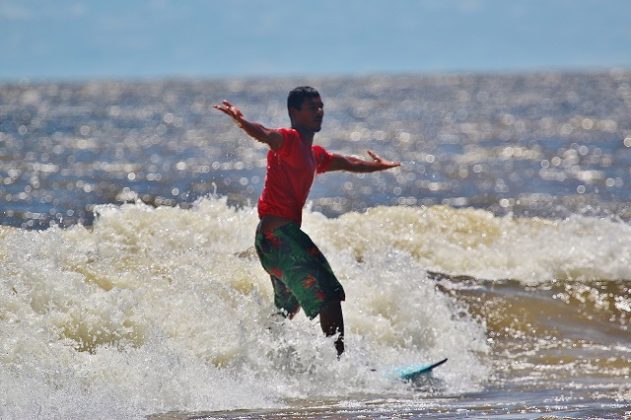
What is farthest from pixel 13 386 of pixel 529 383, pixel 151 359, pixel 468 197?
pixel 468 197

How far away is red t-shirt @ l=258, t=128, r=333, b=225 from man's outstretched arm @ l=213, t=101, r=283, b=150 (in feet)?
0.77

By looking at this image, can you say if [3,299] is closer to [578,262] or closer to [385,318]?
[385,318]

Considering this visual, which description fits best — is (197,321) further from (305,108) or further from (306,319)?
(305,108)

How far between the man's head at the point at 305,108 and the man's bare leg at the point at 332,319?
4.35 ft

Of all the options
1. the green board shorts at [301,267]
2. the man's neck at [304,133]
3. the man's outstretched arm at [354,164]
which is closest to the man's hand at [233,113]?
the man's neck at [304,133]

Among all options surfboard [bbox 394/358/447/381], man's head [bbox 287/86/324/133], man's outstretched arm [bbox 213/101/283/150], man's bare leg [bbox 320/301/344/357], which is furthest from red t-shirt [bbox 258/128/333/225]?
surfboard [bbox 394/358/447/381]

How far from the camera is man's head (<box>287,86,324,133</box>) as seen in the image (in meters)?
9.02

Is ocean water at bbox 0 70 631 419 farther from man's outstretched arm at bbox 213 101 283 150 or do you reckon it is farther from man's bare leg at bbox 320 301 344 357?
man's outstretched arm at bbox 213 101 283 150

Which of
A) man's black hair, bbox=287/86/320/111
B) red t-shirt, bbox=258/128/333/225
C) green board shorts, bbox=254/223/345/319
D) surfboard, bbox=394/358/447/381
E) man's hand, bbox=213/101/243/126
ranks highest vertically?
man's black hair, bbox=287/86/320/111

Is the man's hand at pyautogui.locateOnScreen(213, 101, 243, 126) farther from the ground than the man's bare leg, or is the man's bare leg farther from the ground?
the man's hand at pyautogui.locateOnScreen(213, 101, 243, 126)

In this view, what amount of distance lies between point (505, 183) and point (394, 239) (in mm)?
14923

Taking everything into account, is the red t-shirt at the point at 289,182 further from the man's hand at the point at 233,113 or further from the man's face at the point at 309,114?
the man's hand at the point at 233,113

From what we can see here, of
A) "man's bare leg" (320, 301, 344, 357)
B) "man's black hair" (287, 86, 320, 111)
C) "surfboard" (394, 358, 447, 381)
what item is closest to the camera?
"man's black hair" (287, 86, 320, 111)

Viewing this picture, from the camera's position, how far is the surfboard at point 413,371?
9539 mm
